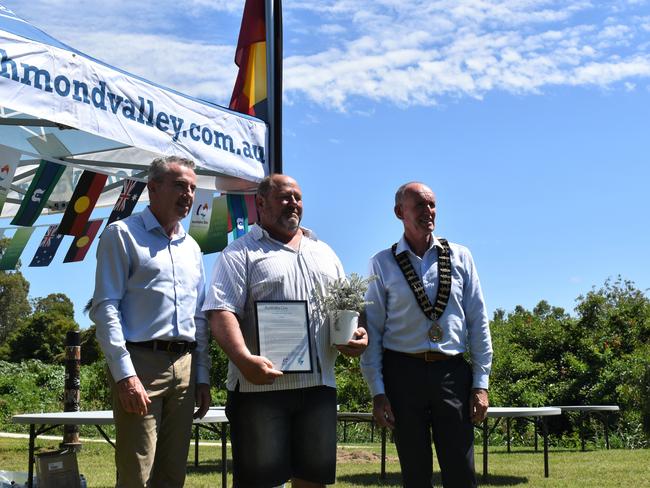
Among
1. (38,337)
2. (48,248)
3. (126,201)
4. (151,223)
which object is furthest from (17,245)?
(38,337)

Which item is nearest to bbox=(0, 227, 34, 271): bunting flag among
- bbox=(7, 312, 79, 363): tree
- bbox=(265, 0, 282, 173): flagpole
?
bbox=(265, 0, 282, 173): flagpole

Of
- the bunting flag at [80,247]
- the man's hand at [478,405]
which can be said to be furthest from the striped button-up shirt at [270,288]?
the bunting flag at [80,247]

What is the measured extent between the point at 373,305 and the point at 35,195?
4387 millimetres

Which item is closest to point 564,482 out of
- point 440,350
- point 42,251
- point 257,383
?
point 440,350

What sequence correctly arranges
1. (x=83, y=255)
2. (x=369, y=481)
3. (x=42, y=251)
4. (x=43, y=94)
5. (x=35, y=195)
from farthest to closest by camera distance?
(x=42, y=251) → (x=83, y=255) → (x=369, y=481) → (x=35, y=195) → (x=43, y=94)

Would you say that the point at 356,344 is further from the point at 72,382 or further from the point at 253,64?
the point at 72,382

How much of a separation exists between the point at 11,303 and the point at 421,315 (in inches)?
2055

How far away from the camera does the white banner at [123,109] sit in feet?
16.0

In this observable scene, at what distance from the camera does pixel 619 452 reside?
10781 millimetres

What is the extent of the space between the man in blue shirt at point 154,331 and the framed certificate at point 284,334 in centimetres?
35

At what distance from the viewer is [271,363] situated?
3396 millimetres

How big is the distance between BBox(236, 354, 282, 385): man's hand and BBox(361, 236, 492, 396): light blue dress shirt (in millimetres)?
724

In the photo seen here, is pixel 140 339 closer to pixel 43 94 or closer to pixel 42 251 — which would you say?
pixel 43 94

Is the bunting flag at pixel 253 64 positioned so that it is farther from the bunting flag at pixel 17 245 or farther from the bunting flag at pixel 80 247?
the bunting flag at pixel 17 245
